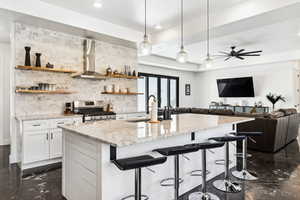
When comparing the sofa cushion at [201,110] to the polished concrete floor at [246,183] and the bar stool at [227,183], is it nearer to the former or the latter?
the polished concrete floor at [246,183]

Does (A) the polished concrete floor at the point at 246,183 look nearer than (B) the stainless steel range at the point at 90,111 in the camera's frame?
Yes

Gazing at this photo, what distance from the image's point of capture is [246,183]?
2.81m

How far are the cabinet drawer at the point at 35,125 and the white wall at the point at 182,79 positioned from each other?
497cm

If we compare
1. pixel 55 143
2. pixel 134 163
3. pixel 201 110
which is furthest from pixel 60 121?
pixel 201 110

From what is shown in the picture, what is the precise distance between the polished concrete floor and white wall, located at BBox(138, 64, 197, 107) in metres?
5.51

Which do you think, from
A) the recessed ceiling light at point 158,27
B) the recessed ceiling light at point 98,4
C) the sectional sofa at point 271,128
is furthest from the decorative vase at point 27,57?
the sectional sofa at point 271,128

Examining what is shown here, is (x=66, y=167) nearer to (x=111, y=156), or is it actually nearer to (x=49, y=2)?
(x=111, y=156)

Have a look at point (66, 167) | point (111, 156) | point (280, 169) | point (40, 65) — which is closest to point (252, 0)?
point (280, 169)

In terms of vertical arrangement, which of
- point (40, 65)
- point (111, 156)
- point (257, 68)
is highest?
point (257, 68)

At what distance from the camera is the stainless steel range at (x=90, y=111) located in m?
4.20

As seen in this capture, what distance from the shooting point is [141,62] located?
7.47 m

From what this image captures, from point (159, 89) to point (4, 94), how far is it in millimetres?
5680

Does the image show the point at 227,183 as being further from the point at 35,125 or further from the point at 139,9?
the point at 139,9

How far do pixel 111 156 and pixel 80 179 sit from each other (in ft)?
1.96
